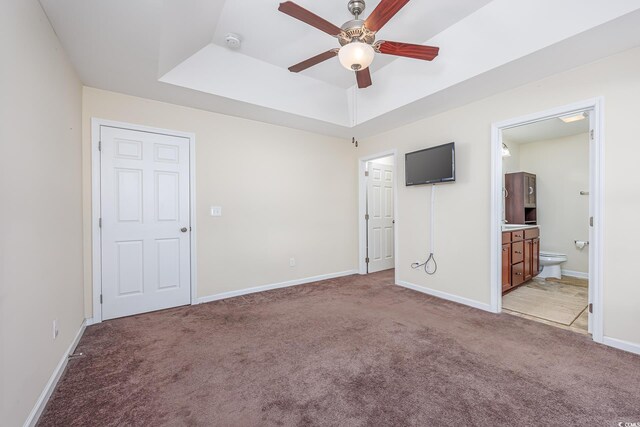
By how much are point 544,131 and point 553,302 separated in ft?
9.30

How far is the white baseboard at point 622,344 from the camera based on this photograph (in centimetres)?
213

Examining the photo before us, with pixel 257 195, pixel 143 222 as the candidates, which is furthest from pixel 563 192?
pixel 143 222

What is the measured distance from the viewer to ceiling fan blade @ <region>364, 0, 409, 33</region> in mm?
1645

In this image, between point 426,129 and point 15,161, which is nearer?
point 15,161

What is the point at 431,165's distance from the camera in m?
3.53

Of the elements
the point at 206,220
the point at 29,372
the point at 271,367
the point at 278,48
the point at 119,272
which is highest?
the point at 278,48

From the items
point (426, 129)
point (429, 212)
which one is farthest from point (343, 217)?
point (426, 129)

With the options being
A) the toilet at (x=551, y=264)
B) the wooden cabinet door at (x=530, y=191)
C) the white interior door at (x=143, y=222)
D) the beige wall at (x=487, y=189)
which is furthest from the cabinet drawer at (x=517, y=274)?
the white interior door at (x=143, y=222)

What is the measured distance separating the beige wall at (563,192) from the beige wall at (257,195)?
11.5 feet

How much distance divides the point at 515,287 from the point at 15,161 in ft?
17.0

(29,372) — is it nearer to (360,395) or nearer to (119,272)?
(119,272)

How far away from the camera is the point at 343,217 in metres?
4.79

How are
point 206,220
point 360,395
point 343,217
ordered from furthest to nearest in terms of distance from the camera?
point 343,217 < point 206,220 < point 360,395

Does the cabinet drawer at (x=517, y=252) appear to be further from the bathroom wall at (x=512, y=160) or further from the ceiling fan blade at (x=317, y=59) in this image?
the ceiling fan blade at (x=317, y=59)
